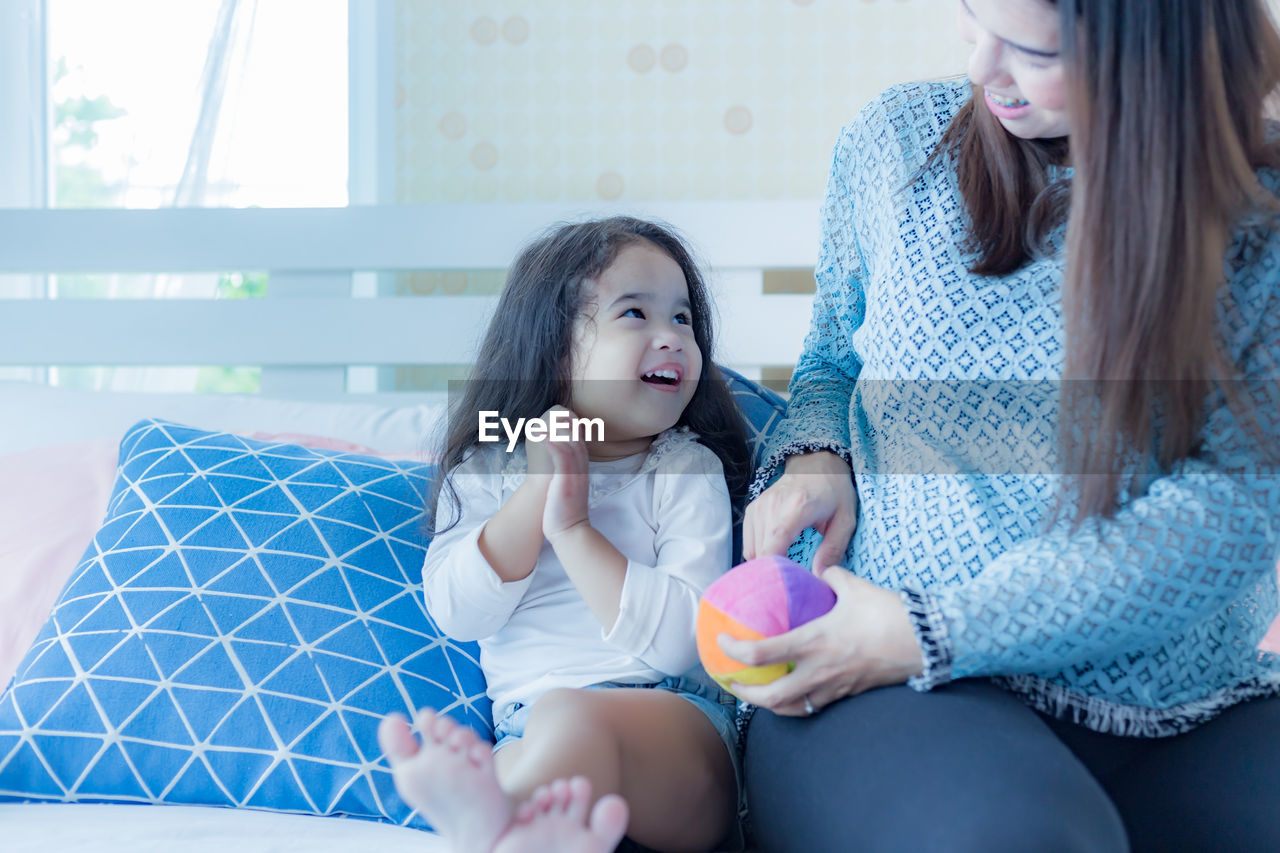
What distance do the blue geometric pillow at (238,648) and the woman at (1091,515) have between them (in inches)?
16.1

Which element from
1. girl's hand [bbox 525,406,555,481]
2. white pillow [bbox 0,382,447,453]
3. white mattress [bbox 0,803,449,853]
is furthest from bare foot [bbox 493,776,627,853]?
white pillow [bbox 0,382,447,453]

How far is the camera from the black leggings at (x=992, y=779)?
2.04 feet

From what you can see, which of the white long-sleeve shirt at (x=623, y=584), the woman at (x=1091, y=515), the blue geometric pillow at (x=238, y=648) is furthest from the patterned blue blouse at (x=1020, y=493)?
the blue geometric pillow at (x=238, y=648)

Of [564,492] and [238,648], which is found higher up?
[564,492]

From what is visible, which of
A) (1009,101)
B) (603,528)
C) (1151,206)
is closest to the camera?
(1151,206)

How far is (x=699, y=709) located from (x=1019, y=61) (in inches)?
24.8

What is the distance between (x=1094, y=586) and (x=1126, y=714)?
139 millimetres

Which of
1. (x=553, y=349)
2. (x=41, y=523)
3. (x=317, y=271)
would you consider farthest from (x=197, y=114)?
(x=553, y=349)

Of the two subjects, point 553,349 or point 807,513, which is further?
point 553,349

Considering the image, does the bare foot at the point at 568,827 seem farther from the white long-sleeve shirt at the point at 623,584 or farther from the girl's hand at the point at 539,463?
the girl's hand at the point at 539,463

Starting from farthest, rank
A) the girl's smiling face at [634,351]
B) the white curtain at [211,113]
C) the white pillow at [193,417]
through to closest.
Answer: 1. the white curtain at [211,113]
2. the white pillow at [193,417]
3. the girl's smiling face at [634,351]

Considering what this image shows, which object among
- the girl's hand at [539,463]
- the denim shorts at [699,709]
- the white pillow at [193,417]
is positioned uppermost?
the girl's hand at [539,463]

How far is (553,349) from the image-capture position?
1.12 m

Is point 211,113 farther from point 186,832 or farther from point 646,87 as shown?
point 186,832
